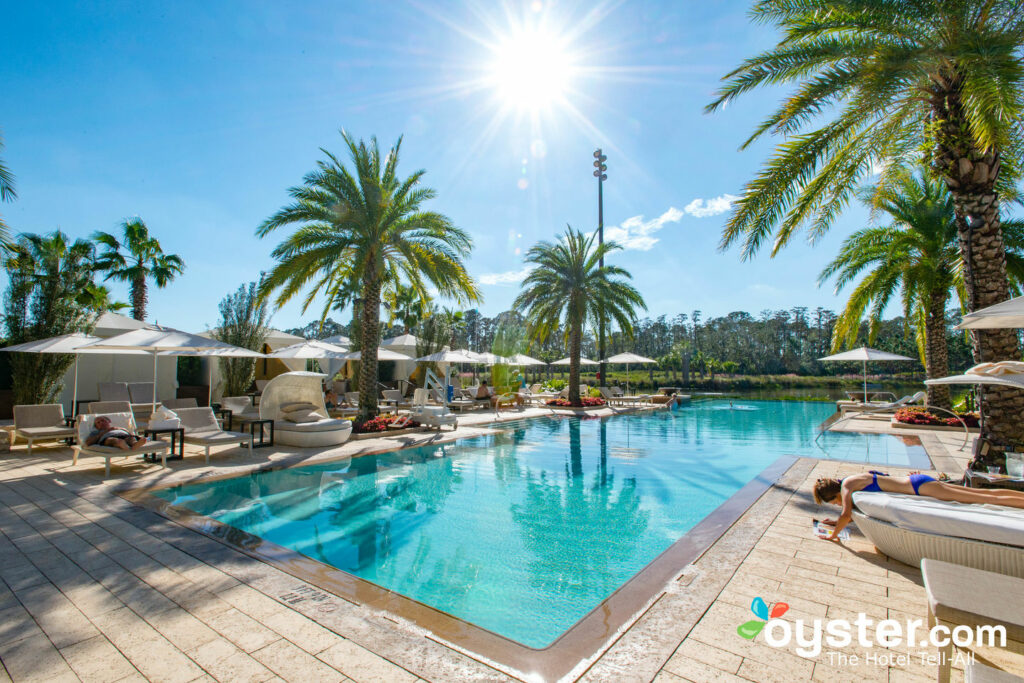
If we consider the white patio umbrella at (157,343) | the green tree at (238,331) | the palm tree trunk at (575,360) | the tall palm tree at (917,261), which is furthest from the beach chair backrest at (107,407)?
the tall palm tree at (917,261)

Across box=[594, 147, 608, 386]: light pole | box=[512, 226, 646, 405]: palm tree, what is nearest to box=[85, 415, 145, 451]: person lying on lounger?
box=[512, 226, 646, 405]: palm tree

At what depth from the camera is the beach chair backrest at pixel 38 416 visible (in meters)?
8.42

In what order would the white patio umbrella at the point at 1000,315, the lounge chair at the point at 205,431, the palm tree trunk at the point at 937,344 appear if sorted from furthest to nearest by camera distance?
the palm tree trunk at the point at 937,344
the lounge chair at the point at 205,431
the white patio umbrella at the point at 1000,315

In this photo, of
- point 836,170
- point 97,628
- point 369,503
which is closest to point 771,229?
point 836,170

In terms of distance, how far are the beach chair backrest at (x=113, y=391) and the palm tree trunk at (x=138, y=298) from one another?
720cm

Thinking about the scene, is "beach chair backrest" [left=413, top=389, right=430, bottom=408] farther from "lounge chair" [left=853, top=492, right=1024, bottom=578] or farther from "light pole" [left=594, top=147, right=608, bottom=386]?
"lounge chair" [left=853, top=492, right=1024, bottom=578]

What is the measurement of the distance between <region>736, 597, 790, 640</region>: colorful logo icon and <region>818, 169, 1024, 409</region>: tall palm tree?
1159 cm

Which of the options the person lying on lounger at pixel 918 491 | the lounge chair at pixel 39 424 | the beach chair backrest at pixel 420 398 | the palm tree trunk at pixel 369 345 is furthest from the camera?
the beach chair backrest at pixel 420 398

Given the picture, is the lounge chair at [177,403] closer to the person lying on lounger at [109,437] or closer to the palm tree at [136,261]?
the person lying on lounger at [109,437]

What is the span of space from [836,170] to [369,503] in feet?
29.6

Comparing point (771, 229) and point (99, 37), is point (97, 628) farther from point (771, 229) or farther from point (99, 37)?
point (99, 37)

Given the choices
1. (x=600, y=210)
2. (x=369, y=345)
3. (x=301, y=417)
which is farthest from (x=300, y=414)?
(x=600, y=210)

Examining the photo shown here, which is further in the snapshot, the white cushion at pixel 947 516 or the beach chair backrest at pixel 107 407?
the beach chair backrest at pixel 107 407

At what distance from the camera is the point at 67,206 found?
466 inches
